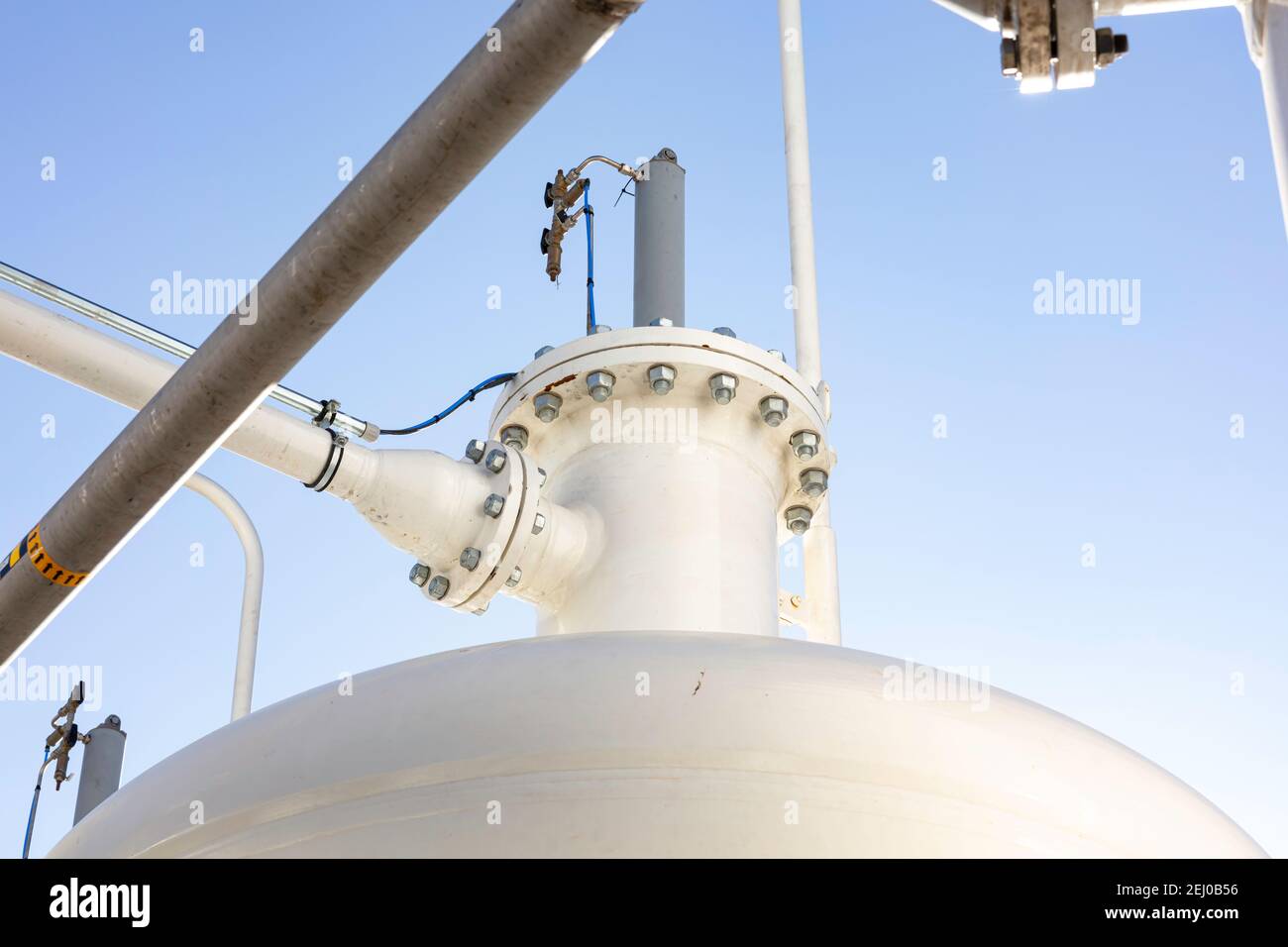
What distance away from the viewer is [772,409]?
3.94 metres

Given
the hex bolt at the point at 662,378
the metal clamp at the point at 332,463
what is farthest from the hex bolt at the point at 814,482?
the metal clamp at the point at 332,463

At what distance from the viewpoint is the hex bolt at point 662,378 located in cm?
382

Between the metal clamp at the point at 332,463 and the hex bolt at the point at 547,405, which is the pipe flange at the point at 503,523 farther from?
the metal clamp at the point at 332,463

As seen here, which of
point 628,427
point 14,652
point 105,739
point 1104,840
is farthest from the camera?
point 105,739

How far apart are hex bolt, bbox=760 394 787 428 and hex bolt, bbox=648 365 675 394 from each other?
0.25m

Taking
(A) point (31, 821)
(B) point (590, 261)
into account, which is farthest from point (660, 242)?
(A) point (31, 821)

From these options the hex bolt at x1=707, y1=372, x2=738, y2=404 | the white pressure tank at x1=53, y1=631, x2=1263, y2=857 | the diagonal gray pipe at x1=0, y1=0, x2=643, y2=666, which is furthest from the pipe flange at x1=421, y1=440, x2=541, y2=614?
the diagonal gray pipe at x1=0, y1=0, x2=643, y2=666

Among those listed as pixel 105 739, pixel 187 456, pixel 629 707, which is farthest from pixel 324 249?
pixel 105 739

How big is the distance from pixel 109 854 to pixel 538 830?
79 cm

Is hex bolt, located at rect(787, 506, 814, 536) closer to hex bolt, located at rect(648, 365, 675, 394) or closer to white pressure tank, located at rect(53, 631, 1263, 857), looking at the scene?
hex bolt, located at rect(648, 365, 675, 394)

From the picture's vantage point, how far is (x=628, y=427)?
12.9 feet

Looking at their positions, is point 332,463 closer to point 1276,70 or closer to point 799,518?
point 799,518

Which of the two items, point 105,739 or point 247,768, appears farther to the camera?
point 105,739
